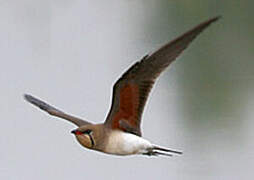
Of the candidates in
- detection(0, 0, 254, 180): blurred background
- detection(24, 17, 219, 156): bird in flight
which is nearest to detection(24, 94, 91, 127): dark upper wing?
detection(24, 17, 219, 156): bird in flight

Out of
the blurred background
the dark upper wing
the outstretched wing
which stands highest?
the outstretched wing

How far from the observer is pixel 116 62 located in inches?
167

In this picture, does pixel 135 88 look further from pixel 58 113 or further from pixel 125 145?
pixel 58 113

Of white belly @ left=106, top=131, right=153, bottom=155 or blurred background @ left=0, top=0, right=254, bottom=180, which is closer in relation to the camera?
white belly @ left=106, top=131, right=153, bottom=155

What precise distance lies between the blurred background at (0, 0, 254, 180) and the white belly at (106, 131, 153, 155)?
1.62 m

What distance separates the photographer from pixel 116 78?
4016 millimetres

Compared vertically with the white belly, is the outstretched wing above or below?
above

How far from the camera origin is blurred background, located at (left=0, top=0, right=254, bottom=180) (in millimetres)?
3305

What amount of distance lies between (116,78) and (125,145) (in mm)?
2660

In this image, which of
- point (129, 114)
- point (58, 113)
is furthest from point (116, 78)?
point (129, 114)

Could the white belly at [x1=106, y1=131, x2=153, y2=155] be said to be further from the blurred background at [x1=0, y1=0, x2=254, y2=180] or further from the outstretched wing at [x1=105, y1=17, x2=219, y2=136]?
the blurred background at [x1=0, y1=0, x2=254, y2=180]

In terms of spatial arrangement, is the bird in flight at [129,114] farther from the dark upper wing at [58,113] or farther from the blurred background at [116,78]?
the blurred background at [116,78]

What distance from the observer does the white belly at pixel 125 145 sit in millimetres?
1358

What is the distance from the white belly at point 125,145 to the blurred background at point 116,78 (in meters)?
1.62
